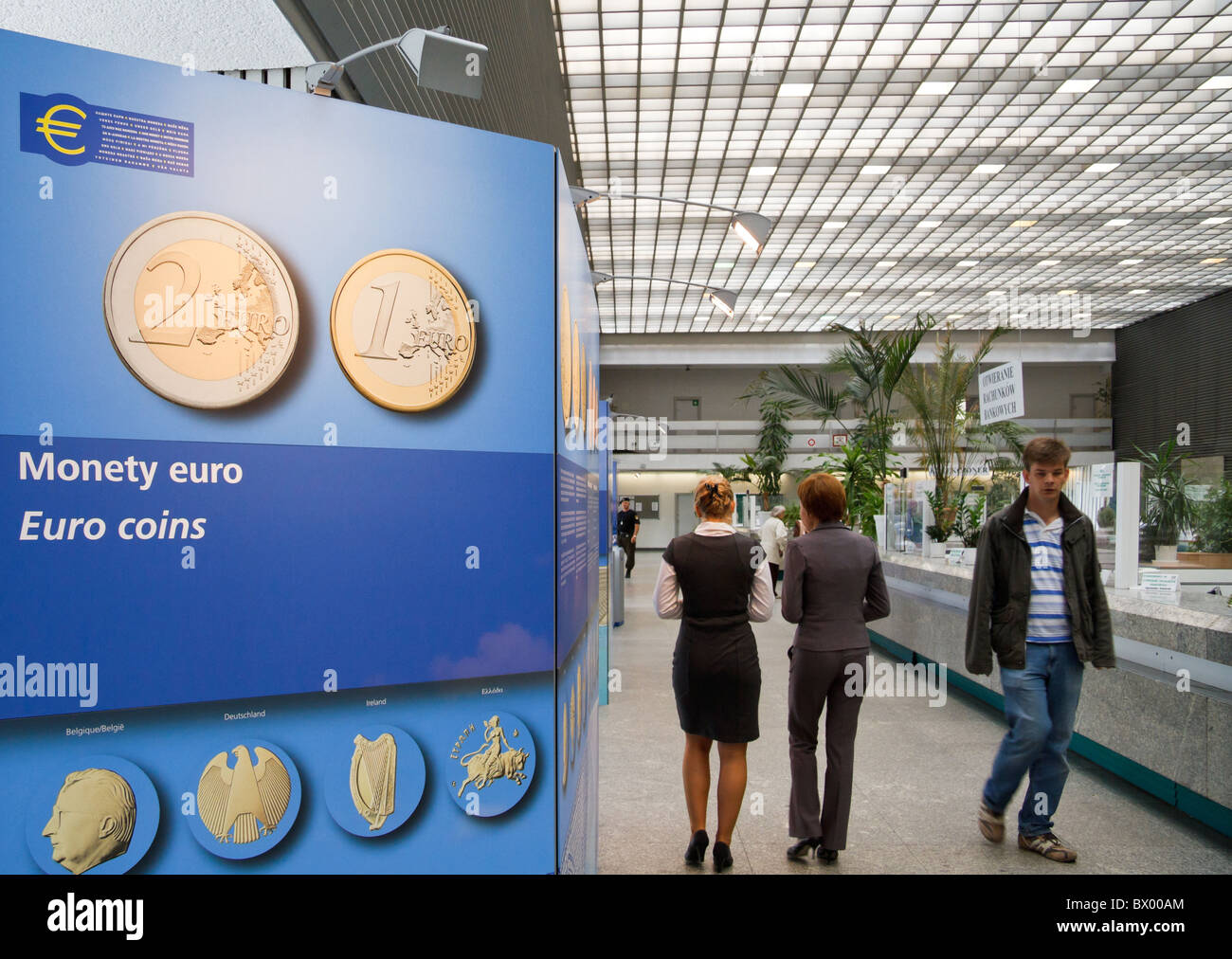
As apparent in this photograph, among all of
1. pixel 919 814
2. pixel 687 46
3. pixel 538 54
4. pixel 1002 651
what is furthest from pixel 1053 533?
pixel 687 46

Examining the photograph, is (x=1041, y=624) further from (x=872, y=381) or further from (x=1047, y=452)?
(x=872, y=381)

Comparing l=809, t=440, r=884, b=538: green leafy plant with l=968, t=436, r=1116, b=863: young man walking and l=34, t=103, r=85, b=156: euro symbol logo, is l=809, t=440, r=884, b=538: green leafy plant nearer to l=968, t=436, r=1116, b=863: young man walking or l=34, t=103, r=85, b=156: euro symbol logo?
l=968, t=436, r=1116, b=863: young man walking

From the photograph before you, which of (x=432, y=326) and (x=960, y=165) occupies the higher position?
(x=960, y=165)

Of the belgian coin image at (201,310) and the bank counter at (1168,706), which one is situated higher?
the belgian coin image at (201,310)

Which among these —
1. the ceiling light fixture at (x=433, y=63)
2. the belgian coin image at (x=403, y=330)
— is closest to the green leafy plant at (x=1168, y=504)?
the ceiling light fixture at (x=433, y=63)

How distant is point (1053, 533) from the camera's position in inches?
127

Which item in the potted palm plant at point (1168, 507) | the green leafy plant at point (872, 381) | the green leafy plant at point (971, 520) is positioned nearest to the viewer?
the potted palm plant at point (1168, 507)

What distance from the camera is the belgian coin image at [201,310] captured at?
137 cm

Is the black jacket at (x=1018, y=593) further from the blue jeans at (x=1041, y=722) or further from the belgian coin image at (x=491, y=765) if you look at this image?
the belgian coin image at (x=491, y=765)

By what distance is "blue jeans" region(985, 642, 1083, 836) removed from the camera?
317 centimetres

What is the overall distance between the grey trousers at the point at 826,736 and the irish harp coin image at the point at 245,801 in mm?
2099

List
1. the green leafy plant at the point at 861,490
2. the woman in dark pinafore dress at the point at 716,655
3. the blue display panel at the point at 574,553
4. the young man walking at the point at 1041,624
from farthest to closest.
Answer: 1. the green leafy plant at the point at 861,490
2. the young man walking at the point at 1041,624
3. the woman in dark pinafore dress at the point at 716,655
4. the blue display panel at the point at 574,553
